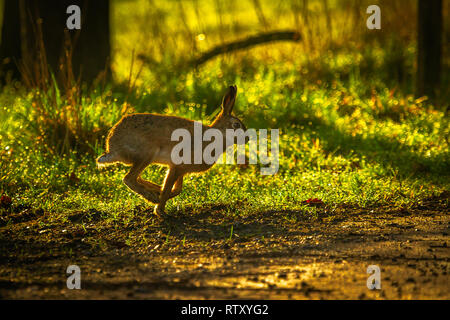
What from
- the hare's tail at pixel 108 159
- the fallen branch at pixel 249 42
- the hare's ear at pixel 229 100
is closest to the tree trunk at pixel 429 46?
the fallen branch at pixel 249 42

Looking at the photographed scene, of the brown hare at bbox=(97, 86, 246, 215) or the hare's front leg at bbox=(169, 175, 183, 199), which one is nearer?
the brown hare at bbox=(97, 86, 246, 215)

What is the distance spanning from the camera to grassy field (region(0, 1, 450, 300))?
18.5 feet

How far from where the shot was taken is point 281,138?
8227mm

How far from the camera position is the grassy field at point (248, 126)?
5648mm

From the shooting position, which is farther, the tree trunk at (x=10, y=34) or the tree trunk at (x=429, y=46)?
the tree trunk at (x=10, y=34)

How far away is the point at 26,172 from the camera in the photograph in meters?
6.89

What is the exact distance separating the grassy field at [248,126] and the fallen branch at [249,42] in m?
0.15

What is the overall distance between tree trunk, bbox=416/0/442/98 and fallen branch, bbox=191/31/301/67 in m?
2.17

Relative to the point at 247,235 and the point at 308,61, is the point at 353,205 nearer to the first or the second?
the point at 247,235

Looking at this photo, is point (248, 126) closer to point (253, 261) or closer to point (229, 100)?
point (229, 100)

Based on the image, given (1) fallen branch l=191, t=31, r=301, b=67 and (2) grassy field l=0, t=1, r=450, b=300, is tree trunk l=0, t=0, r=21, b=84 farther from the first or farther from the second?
(1) fallen branch l=191, t=31, r=301, b=67

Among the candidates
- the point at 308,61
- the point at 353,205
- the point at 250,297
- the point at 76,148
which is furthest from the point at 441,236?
the point at 308,61

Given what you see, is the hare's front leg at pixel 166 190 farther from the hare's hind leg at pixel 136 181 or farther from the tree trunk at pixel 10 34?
the tree trunk at pixel 10 34

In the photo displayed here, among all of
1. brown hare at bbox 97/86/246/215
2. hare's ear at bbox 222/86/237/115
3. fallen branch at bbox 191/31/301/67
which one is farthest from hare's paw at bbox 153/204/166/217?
fallen branch at bbox 191/31/301/67
